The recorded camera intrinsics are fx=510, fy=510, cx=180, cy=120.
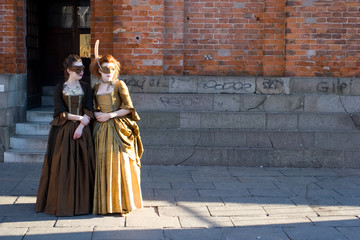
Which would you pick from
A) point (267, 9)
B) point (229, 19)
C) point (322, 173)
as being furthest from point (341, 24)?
point (322, 173)

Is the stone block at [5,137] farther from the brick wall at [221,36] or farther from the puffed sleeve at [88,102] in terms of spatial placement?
the puffed sleeve at [88,102]

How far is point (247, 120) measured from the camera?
357 inches

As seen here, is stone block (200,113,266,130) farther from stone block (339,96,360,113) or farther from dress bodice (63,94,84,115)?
dress bodice (63,94,84,115)

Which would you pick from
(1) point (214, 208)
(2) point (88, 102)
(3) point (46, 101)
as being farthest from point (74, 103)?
(3) point (46, 101)

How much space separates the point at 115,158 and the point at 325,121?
4524 mm

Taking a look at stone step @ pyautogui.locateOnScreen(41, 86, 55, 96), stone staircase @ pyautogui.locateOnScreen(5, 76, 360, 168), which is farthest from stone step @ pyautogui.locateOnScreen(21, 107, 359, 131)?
stone step @ pyautogui.locateOnScreen(41, 86, 55, 96)

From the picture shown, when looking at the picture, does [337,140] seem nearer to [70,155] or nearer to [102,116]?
[102,116]

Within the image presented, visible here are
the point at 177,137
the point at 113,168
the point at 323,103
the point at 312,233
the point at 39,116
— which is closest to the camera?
the point at 312,233

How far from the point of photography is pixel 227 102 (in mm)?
9164

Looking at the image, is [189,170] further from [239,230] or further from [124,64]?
[239,230]

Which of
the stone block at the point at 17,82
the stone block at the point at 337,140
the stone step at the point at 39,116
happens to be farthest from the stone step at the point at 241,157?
the stone block at the point at 17,82

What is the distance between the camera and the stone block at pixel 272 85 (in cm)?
Result: 923

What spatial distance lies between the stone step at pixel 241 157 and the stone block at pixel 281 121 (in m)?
0.45

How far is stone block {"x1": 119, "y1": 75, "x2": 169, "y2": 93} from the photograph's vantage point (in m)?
9.17
